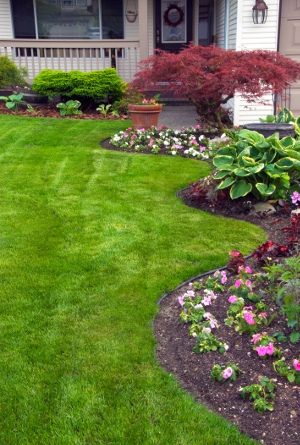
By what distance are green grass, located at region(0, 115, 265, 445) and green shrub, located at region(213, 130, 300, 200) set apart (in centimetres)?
41

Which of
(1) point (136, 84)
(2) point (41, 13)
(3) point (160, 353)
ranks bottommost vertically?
(3) point (160, 353)

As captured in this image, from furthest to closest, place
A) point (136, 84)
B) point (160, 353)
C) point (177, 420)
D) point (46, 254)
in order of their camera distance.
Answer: point (136, 84), point (46, 254), point (160, 353), point (177, 420)

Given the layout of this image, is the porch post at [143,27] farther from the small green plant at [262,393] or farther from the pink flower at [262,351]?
the small green plant at [262,393]

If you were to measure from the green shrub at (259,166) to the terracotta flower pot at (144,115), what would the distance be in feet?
12.1

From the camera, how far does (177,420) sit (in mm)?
2498

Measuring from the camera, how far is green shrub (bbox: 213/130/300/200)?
5023 millimetres

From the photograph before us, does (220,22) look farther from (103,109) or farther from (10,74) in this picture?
(10,74)

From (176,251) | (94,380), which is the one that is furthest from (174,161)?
(94,380)

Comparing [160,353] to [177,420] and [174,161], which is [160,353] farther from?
[174,161]

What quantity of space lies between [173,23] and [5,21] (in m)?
4.64

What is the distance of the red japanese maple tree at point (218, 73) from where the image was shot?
7.49m

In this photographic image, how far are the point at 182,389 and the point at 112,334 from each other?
0.64 metres

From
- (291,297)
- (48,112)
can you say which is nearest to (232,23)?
(48,112)

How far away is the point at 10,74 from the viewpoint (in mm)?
11734
